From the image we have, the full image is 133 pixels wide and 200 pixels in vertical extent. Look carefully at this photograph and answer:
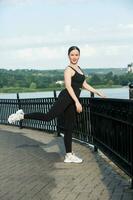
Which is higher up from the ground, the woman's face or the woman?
the woman's face

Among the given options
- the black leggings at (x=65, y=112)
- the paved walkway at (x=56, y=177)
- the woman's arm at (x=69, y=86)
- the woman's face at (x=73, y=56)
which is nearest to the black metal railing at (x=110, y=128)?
the paved walkway at (x=56, y=177)

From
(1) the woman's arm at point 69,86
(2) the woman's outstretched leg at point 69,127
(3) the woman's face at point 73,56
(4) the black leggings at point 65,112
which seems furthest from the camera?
(2) the woman's outstretched leg at point 69,127

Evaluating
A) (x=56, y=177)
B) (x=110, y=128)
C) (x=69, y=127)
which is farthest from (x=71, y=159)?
(x=56, y=177)

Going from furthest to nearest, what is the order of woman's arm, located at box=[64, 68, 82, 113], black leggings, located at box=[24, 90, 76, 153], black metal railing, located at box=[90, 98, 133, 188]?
black leggings, located at box=[24, 90, 76, 153]
woman's arm, located at box=[64, 68, 82, 113]
black metal railing, located at box=[90, 98, 133, 188]

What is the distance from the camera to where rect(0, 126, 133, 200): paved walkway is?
22.6 ft

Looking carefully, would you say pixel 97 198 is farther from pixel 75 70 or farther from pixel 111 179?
pixel 75 70

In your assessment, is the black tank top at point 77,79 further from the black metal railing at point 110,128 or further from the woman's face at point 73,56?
the black metal railing at point 110,128

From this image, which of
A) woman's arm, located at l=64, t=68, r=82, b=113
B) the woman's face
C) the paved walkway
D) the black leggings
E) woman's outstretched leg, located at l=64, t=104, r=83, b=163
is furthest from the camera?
woman's outstretched leg, located at l=64, t=104, r=83, b=163

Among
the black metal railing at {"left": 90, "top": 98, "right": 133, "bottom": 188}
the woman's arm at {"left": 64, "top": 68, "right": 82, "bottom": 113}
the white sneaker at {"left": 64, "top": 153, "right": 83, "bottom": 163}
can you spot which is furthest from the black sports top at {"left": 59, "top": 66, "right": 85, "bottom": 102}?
the white sneaker at {"left": 64, "top": 153, "right": 83, "bottom": 163}

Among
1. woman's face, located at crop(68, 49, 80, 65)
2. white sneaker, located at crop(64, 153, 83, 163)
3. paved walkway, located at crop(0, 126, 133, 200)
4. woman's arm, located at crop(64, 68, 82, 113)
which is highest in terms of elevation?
woman's face, located at crop(68, 49, 80, 65)

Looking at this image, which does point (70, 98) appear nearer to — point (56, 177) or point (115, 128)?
point (115, 128)

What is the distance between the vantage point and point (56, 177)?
26.8 feet

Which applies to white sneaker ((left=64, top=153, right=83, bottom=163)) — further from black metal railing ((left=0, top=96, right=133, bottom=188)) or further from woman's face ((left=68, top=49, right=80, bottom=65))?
woman's face ((left=68, top=49, right=80, bottom=65))

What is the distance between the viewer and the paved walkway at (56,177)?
22.6 feet
